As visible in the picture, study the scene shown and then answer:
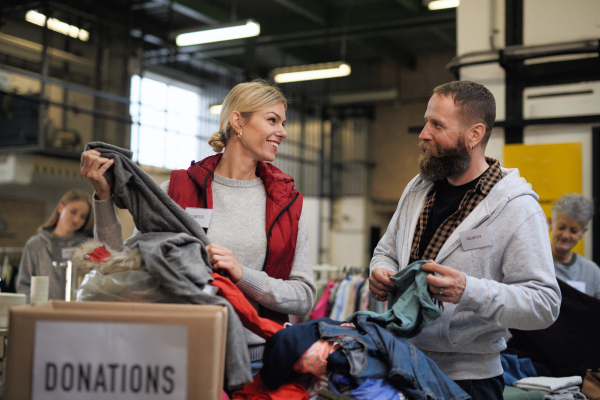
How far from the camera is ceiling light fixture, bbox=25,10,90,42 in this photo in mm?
9492

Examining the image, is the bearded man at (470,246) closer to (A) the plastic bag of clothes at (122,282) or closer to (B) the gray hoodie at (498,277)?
(B) the gray hoodie at (498,277)

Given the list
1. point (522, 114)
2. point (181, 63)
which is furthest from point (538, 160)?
point (181, 63)

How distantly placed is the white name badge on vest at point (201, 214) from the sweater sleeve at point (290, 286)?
9.6 inches

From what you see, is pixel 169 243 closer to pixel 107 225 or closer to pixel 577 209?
pixel 107 225

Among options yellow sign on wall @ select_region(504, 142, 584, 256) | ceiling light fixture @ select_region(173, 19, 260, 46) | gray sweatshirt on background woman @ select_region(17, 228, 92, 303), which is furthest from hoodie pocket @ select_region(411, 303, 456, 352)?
ceiling light fixture @ select_region(173, 19, 260, 46)

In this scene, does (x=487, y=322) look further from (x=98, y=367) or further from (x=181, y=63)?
(x=181, y=63)

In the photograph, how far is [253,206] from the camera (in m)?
1.86

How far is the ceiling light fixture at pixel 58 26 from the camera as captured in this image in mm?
9492

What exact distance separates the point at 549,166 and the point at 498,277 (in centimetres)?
346

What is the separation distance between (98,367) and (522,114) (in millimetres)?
4533

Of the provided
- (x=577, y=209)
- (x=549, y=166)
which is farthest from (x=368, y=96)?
(x=577, y=209)

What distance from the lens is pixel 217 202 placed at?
1838 millimetres

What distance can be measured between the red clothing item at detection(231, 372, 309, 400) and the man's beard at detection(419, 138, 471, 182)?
91cm

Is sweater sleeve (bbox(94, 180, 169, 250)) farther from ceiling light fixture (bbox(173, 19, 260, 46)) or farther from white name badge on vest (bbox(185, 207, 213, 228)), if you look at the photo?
ceiling light fixture (bbox(173, 19, 260, 46))
